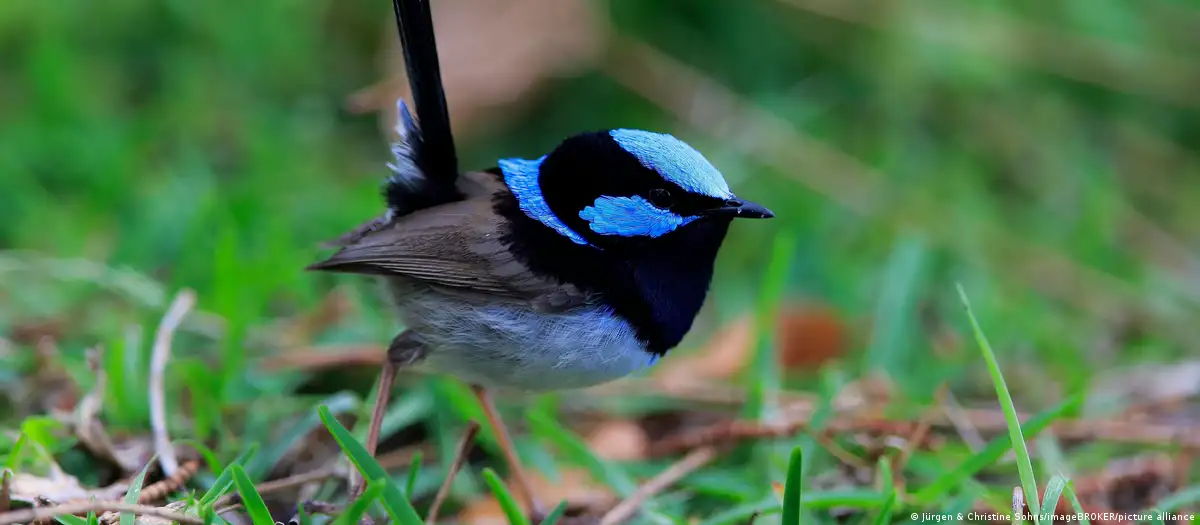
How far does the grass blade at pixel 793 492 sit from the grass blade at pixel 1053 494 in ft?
1.84

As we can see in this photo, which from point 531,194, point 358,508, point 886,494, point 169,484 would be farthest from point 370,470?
point 886,494

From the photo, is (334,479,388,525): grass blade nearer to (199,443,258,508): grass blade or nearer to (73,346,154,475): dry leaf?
(199,443,258,508): grass blade

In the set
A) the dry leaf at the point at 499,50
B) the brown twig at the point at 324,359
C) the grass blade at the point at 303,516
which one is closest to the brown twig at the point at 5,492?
the grass blade at the point at 303,516

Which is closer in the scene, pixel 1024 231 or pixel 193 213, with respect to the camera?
pixel 193 213

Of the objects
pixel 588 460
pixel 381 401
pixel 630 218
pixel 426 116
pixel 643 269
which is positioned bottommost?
pixel 588 460

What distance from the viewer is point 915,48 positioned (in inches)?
225

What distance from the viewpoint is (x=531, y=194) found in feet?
9.80

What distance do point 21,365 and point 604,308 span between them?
6.22 feet

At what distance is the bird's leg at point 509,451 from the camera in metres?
3.23

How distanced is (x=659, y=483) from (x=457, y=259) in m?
0.89

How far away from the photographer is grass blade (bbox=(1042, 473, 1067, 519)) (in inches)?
95.8

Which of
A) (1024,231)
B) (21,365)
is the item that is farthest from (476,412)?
(1024,231)

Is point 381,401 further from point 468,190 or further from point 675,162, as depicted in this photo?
point 675,162

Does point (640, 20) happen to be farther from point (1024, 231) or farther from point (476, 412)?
point (476, 412)
